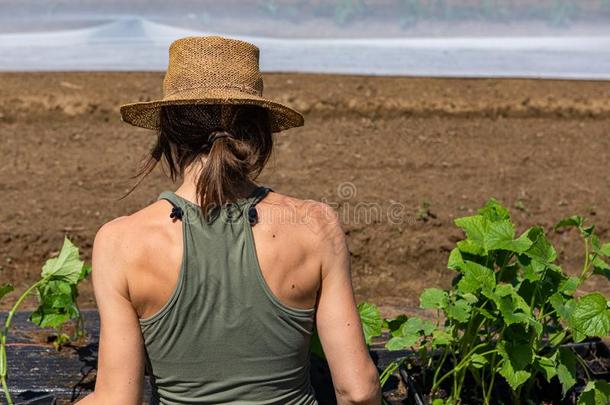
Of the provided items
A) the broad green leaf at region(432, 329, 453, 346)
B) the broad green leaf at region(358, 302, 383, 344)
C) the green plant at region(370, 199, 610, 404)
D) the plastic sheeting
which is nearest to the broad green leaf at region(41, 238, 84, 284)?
the broad green leaf at region(358, 302, 383, 344)

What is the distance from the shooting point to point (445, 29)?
5535mm

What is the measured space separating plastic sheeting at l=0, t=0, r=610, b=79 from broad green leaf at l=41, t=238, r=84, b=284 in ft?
11.0

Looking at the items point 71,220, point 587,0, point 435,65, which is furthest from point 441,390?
point 587,0

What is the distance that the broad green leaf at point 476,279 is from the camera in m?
2.21

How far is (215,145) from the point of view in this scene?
4.94 feet

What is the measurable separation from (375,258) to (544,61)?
6.95 ft

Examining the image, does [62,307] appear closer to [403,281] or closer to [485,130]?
[403,281]

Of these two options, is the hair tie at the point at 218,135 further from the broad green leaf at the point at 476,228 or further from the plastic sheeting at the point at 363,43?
the plastic sheeting at the point at 363,43

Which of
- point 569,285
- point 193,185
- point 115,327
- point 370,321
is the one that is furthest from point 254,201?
point 569,285

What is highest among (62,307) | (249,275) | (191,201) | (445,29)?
(445,29)

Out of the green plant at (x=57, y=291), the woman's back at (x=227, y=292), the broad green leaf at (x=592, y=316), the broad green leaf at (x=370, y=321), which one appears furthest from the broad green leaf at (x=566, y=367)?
the green plant at (x=57, y=291)

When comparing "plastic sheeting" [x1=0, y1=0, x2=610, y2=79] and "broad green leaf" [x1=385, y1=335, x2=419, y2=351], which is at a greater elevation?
"plastic sheeting" [x1=0, y1=0, x2=610, y2=79]

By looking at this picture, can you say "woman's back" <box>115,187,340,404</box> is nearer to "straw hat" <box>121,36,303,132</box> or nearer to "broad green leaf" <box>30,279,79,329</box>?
"straw hat" <box>121,36,303,132</box>

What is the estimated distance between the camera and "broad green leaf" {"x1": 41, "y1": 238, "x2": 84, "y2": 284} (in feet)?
7.88
